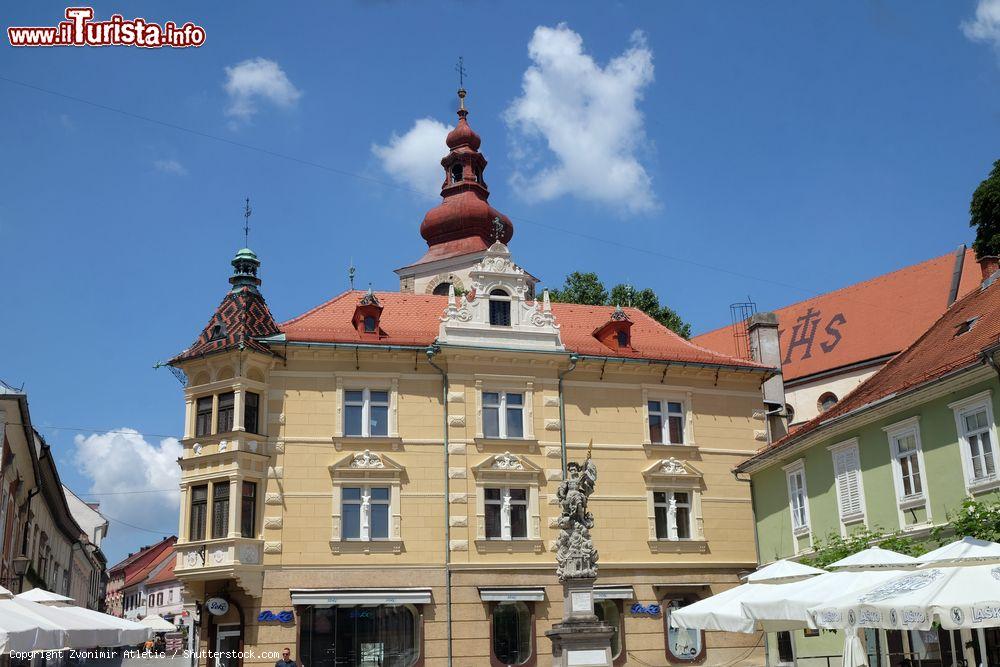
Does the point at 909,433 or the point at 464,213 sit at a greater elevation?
the point at 464,213

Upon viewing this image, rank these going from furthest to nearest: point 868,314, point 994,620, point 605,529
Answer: point 868,314 → point 605,529 → point 994,620

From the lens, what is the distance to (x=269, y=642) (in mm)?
28891

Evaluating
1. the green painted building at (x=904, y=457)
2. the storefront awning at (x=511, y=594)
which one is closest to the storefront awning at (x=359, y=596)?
the storefront awning at (x=511, y=594)

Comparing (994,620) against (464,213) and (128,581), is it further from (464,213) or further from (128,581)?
(128,581)

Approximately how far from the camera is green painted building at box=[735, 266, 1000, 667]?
21.3 meters

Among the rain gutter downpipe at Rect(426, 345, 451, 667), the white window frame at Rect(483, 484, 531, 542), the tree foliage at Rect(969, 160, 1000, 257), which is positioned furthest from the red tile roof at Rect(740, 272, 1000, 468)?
the tree foliage at Rect(969, 160, 1000, 257)

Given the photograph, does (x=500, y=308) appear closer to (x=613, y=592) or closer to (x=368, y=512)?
(x=368, y=512)

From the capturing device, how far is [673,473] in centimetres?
3344

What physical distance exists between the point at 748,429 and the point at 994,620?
22551mm

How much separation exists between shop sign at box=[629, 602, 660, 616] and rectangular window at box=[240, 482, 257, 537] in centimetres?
1148

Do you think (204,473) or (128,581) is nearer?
(204,473)

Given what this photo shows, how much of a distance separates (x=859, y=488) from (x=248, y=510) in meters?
16.5

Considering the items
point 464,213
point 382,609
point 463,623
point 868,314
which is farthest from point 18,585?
point 868,314

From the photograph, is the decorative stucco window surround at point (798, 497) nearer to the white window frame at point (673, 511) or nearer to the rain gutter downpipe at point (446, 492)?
the white window frame at point (673, 511)
